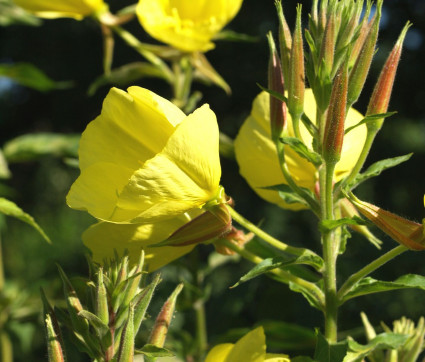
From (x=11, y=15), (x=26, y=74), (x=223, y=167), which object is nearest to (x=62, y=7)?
(x=26, y=74)

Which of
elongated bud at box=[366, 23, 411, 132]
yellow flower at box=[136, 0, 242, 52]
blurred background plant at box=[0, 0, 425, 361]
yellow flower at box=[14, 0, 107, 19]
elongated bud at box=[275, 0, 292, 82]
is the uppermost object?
yellow flower at box=[14, 0, 107, 19]

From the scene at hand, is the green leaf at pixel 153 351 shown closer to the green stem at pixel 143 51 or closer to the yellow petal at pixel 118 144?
the yellow petal at pixel 118 144

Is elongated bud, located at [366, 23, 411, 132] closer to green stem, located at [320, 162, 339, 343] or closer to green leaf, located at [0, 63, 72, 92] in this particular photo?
green stem, located at [320, 162, 339, 343]

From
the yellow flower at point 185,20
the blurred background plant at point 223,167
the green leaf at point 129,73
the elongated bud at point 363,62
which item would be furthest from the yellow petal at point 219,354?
the green leaf at point 129,73

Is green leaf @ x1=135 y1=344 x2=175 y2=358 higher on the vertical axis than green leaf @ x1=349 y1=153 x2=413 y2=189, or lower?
lower

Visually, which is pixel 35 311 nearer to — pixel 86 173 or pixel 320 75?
pixel 86 173

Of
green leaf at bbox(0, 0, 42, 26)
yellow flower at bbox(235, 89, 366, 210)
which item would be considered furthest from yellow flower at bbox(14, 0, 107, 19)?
yellow flower at bbox(235, 89, 366, 210)

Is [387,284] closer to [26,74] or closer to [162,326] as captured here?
[162,326]
